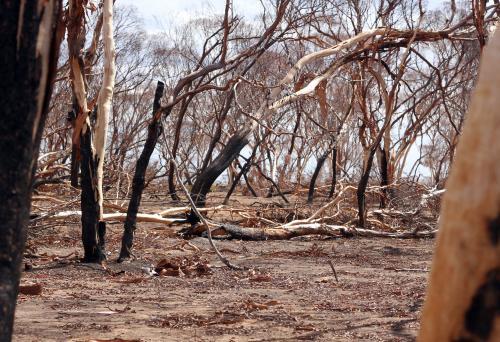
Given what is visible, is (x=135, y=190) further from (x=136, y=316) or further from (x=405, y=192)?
(x=405, y=192)

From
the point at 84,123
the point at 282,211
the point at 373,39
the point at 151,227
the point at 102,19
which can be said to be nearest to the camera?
the point at 84,123

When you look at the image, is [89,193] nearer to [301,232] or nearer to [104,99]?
[104,99]

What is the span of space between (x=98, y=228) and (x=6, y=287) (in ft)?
18.5

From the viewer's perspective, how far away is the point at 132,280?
6848 mm

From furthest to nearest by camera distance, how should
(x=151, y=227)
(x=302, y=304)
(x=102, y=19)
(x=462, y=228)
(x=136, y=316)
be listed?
(x=151, y=227), (x=102, y=19), (x=302, y=304), (x=136, y=316), (x=462, y=228)

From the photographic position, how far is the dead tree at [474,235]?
44.3 inches

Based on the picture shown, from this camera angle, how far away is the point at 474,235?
1.14 meters

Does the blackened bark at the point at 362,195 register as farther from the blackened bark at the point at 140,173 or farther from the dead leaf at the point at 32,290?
the dead leaf at the point at 32,290

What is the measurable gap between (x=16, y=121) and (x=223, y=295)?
4.07 m

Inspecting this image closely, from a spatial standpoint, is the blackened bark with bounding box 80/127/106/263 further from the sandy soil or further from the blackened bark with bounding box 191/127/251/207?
the blackened bark with bounding box 191/127/251/207

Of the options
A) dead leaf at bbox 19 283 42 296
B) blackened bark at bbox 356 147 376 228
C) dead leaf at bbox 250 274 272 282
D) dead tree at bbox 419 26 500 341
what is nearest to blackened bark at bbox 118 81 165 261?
dead leaf at bbox 250 274 272 282

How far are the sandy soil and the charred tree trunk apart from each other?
2.21 metres

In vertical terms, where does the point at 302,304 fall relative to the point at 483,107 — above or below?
below

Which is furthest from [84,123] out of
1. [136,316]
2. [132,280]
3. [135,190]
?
[136,316]
